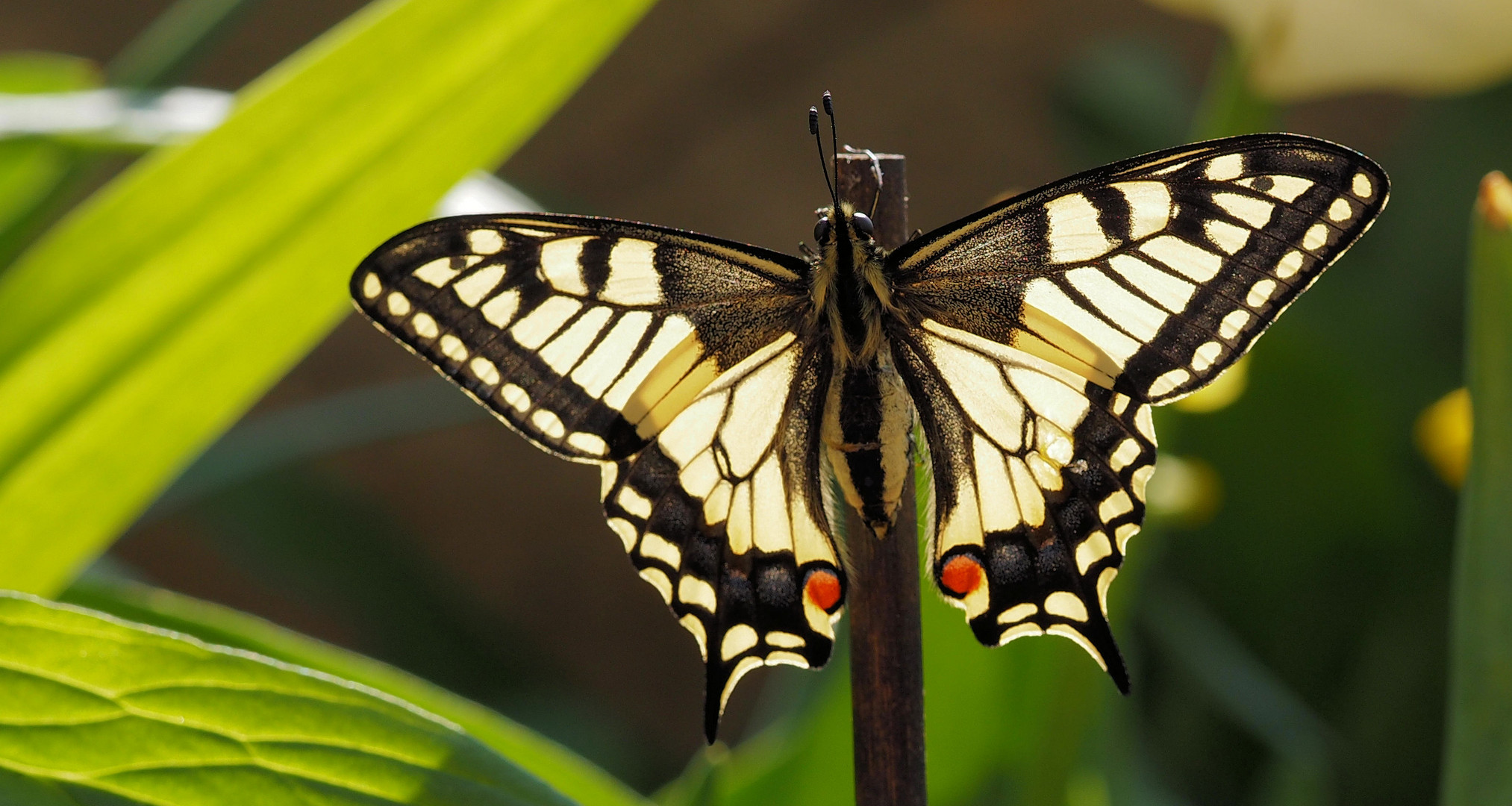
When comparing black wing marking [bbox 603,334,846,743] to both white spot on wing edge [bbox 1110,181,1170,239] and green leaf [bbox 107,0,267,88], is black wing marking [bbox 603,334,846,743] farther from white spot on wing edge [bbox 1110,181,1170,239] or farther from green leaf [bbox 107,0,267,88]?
green leaf [bbox 107,0,267,88]

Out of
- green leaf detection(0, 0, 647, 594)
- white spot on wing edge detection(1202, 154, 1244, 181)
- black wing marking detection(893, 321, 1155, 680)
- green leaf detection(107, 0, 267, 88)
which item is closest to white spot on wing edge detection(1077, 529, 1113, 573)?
black wing marking detection(893, 321, 1155, 680)

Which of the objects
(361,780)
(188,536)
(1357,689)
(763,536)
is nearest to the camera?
(361,780)

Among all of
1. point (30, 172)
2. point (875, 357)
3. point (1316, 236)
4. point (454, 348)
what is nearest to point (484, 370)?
point (454, 348)

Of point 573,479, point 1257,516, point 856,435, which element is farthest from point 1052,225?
point 573,479

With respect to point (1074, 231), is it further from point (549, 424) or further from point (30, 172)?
point (30, 172)

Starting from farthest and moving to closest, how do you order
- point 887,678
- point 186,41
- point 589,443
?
point 186,41 < point 589,443 < point 887,678

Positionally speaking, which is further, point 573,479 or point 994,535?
point 573,479

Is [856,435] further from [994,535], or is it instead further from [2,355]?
[2,355]
